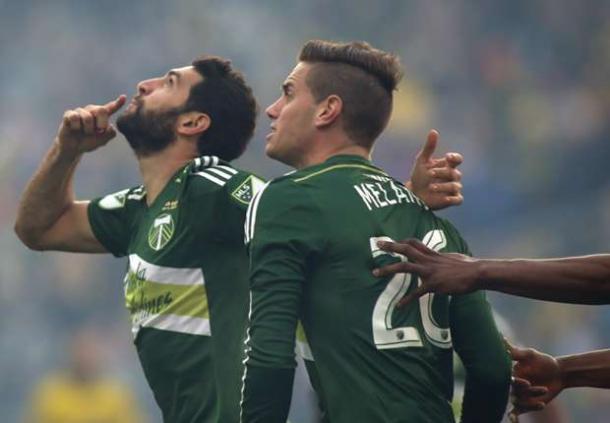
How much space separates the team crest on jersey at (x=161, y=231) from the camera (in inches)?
223

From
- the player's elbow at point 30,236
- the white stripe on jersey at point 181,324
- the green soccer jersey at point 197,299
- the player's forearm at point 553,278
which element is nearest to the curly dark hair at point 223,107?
the green soccer jersey at point 197,299

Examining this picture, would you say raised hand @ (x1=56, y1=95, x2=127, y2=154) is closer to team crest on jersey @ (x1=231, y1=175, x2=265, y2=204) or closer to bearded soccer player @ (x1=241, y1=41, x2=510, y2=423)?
team crest on jersey @ (x1=231, y1=175, x2=265, y2=204)

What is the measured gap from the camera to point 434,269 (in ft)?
15.0

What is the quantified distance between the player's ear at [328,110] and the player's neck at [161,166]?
1.07m

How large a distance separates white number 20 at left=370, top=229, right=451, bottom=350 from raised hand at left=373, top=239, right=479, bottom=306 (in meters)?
0.07

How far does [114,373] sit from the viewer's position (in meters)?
13.0

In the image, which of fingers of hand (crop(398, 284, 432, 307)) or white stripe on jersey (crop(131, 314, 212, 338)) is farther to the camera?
white stripe on jersey (crop(131, 314, 212, 338))

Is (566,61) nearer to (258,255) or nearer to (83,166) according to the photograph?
(83,166)

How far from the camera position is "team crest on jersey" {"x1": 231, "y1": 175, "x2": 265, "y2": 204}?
5480 mm

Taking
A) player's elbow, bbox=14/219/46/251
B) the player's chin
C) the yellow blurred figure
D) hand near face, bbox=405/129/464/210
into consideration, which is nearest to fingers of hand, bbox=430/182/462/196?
hand near face, bbox=405/129/464/210

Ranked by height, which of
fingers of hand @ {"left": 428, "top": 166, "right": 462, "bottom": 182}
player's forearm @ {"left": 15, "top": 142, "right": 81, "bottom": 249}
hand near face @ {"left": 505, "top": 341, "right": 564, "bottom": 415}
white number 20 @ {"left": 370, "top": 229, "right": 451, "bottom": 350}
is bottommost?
hand near face @ {"left": 505, "top": 341, "right": 564, "bottom": 415}

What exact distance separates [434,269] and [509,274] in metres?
0.23

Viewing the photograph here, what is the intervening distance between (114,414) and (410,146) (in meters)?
4.49

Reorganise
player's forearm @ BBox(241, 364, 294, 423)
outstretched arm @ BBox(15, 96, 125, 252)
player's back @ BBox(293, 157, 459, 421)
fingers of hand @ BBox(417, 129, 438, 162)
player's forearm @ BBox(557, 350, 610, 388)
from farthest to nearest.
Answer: outstretched arm @ BBox(15, 96, 125, 252)
fingers of hand @ BBox(417, 129, 438, 162)
player's forearm @ BBox(557, 350, 610, 388)
player's back @ BBox(293, 157, 459, 421)
player's forearm @ BBox(241, 364, 294, 423)
